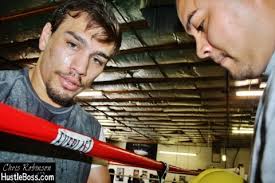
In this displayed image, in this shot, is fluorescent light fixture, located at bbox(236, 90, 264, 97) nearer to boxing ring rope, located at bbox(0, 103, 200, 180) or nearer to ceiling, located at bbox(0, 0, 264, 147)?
ceiling, located at bbox(0, 0, 264, 147)

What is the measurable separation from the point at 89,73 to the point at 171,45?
14.1 feet

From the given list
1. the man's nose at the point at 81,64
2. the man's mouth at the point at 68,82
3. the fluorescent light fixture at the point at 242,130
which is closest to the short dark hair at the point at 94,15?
the man's nose at the point at 81,64

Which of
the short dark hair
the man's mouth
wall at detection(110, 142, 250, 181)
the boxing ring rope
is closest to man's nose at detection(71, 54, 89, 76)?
the man's mouth

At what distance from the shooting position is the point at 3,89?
1203 mm

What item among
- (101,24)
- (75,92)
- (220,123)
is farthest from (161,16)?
(220,123)

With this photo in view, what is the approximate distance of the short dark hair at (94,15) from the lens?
149 centimetres

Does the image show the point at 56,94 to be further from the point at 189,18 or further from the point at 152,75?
the point at 152,75

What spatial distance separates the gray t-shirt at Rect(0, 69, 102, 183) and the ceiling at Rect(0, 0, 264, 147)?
2.98 meters

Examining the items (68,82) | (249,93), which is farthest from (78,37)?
(249,93)

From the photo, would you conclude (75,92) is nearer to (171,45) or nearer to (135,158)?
(135,158)

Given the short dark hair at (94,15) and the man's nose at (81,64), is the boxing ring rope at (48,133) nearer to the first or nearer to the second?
the man's nose at (81,64)

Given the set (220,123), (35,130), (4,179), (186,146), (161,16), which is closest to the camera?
(35,130)

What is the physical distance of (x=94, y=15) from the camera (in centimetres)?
151

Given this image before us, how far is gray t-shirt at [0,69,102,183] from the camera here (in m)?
1.17
